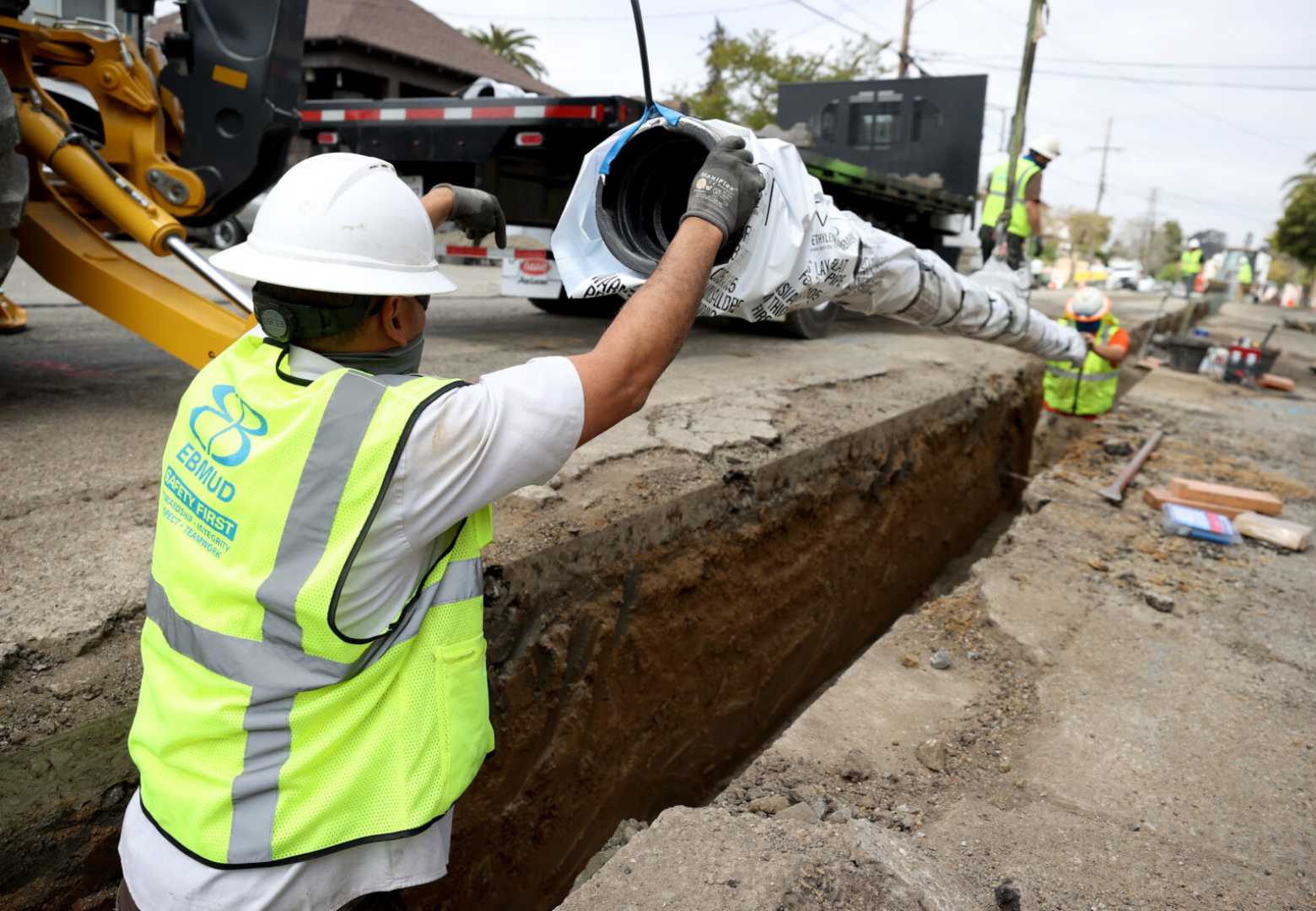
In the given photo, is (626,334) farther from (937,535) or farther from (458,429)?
(937,535)

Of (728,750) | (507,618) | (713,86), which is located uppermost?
(713,86)

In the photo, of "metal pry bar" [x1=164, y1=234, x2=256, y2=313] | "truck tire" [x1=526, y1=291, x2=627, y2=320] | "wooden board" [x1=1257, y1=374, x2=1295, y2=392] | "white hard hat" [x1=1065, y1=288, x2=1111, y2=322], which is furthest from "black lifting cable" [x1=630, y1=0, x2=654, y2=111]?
"wooden board" [x1=1257, y1=374, x2=1295, y2=392]

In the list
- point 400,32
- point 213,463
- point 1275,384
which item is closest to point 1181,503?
point 213,463

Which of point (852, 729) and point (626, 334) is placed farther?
point (852, 729)

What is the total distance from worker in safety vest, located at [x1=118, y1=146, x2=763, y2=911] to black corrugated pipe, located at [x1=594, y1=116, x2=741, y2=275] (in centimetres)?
62

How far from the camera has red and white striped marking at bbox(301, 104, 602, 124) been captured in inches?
213

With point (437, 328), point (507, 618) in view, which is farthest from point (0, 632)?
point (437, 328)

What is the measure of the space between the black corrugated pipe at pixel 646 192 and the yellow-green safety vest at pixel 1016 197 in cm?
676

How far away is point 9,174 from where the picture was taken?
3.01 metres

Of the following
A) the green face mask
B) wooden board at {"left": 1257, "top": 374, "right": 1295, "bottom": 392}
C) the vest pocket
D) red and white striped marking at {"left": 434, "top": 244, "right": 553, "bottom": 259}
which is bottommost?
wooden board at {"left": 1257, "top": 374, "right": 1295, "bottom": 392}

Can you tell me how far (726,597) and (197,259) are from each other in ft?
8.30

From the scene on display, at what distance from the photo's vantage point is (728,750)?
13.7ft

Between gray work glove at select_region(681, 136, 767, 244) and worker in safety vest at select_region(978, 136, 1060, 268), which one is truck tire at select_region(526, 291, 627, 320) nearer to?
worker in safety vest at select_region(978, 136, 1060, 268)

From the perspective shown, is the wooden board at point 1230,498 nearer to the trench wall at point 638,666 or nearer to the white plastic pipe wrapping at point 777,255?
the trench wall at point 638,666
